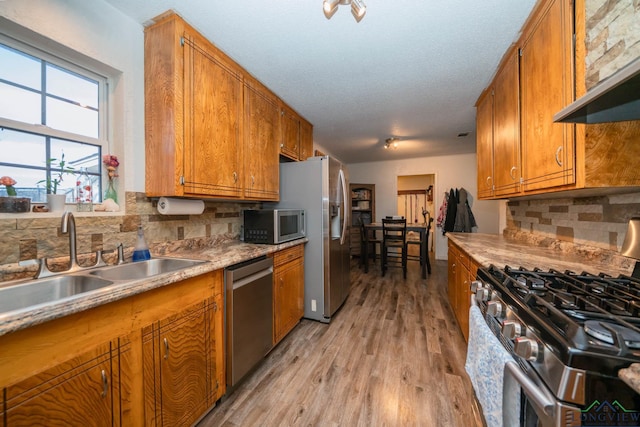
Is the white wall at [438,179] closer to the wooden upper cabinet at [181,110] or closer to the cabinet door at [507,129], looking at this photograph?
the cabinet door at [507,129]

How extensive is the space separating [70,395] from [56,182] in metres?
1.14

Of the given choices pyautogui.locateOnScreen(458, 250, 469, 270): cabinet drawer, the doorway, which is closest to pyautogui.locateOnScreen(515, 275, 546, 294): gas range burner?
pyautogui.locateOnScreen(458, 250, 469, 270): cabinet drawer

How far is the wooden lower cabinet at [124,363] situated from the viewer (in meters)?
0.72

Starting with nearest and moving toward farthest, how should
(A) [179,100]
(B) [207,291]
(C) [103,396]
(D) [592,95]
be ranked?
(D) [592,95]
(C) [103,396]
(B) [207,291]
(A) [179,100]

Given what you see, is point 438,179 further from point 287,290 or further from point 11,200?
point 11,200

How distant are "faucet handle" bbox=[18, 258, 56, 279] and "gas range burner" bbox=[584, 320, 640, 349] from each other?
6.87 feet

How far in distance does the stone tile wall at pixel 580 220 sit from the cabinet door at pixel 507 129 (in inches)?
15.9

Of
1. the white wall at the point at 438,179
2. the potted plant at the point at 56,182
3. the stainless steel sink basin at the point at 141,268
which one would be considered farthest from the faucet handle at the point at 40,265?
the white wall at the point at 438,179

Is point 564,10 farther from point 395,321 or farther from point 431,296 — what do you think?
point 431,296

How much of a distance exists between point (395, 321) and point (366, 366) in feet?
2.85

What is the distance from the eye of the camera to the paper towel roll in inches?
62.6

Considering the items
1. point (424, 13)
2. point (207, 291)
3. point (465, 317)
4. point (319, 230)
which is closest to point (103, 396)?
point (207, 291)

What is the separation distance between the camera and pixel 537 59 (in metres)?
1.41

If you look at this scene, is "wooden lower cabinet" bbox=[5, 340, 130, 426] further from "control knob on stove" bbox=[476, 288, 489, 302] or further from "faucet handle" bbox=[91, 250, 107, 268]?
"control knob on stove" bbox=[476, 288, 489, 302]
